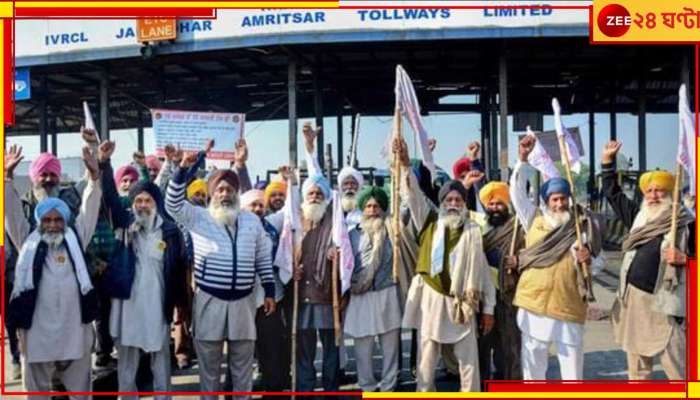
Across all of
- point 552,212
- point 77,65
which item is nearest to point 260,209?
point 552,212

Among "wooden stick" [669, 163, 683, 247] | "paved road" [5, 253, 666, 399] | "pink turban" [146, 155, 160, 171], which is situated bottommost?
"paved road" [5, 253, 666, 399]

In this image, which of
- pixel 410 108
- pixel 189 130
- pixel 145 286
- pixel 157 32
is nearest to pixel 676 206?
pixel 410 108

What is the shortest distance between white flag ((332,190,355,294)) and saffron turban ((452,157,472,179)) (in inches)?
57.4

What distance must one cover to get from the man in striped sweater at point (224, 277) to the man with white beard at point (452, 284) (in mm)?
1020

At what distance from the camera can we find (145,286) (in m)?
3.99

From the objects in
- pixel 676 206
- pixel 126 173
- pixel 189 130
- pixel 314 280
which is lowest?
pixel 314 280

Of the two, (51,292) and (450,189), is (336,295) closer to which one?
(450,189)

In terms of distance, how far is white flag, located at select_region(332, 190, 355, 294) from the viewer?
4262 mm

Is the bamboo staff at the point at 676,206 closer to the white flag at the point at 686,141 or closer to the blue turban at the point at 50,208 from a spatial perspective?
the white flag at the point at 686,141

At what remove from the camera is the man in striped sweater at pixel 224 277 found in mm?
4031

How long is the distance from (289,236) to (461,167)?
1.77 meters

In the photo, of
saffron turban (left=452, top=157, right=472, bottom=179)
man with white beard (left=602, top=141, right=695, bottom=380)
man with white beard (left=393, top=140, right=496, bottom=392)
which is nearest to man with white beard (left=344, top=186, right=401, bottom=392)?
man with white beard (left=393, top=140, right=496, bottom=392)

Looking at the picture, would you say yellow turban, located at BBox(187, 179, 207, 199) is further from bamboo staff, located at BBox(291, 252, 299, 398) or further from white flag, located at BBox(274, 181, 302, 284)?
bamboo staff, located at BBox(291, 252, 299, 398)

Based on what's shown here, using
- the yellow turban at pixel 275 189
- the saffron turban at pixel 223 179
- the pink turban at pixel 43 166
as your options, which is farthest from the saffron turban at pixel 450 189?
Result: the pink turban at pixel 43 166
